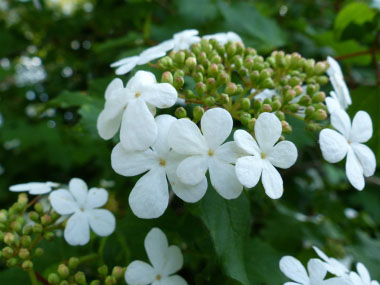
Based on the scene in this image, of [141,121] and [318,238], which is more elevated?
[141,121]

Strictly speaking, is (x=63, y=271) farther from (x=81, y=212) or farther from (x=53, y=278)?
(x=81, y=212)

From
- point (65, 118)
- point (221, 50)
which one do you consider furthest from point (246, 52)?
point (65, 118)

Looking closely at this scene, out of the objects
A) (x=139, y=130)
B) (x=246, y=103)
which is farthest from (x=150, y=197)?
(x=246, y=103)

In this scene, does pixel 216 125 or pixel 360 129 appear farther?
pixel 360 129

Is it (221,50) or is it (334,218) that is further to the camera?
(334,218)

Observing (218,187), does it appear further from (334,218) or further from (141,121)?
(334,218)

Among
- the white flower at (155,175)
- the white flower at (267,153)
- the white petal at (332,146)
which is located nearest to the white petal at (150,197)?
the white flower at (155,175)

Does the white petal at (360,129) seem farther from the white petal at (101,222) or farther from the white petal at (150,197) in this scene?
the white petal at (101,222)

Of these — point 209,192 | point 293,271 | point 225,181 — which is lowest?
point 293,271
